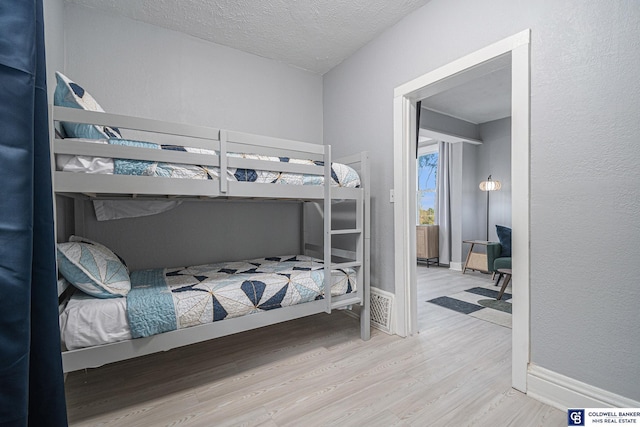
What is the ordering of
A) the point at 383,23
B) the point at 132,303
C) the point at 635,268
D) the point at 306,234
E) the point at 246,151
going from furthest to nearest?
the point at 306,234 → the point at 383,23 → the point at 246,151 → the point at 132,303 → the point at 635,268

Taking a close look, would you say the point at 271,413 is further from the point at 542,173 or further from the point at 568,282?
the point at 542,173

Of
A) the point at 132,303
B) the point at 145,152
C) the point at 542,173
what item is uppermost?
the point at 145,152

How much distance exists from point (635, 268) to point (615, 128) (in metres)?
0.64

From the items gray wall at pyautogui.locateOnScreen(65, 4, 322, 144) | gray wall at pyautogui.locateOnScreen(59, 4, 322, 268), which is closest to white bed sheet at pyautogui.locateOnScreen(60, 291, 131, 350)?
gray wall at pyautogui.locateOnScreen(59, 4, 322, 268)

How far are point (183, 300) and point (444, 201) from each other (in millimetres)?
4942

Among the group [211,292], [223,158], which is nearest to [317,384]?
[211,292]

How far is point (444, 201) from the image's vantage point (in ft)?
17.9

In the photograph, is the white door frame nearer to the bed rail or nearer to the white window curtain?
the bed rail

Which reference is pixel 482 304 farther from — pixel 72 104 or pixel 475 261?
pixel 72 104

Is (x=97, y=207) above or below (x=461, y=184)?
below

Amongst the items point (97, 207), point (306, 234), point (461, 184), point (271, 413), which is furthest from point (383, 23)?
point (461, 184)

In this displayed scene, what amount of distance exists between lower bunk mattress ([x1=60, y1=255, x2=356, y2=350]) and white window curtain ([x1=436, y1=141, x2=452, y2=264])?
12.0 ft

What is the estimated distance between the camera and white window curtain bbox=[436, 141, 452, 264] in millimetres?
5363

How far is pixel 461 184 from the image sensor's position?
523 centimetres
